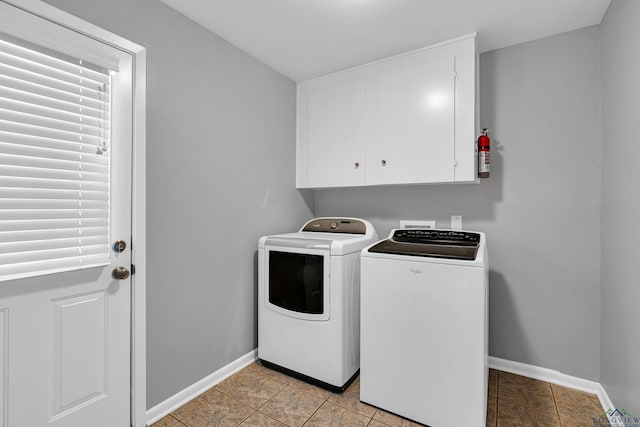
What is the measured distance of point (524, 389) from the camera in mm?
2008

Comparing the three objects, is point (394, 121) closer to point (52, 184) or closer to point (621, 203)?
point (621, 203)

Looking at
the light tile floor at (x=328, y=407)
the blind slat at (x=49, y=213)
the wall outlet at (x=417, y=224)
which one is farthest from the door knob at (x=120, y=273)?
the wall outlet at (x=417, y=224)

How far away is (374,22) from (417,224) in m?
1.50

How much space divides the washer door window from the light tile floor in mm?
495

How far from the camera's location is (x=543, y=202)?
2104 mm

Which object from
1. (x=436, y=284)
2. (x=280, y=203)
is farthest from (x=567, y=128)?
(x=280, y=203)

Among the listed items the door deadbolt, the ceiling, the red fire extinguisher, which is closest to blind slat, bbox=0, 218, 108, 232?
the door deadbolt

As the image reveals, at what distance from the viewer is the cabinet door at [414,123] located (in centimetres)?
210

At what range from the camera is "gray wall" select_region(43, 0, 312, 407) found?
1.71 meters

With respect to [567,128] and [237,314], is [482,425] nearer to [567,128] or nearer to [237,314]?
[237,314]

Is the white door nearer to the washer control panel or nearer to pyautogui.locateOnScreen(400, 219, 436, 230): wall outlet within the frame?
the washer control panel

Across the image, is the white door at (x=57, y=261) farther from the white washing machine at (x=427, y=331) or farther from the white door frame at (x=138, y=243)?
the white washing machine at (x=427, y=331)

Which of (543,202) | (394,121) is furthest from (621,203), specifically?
(394,121)

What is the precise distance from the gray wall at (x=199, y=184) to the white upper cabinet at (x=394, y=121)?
38 cm
